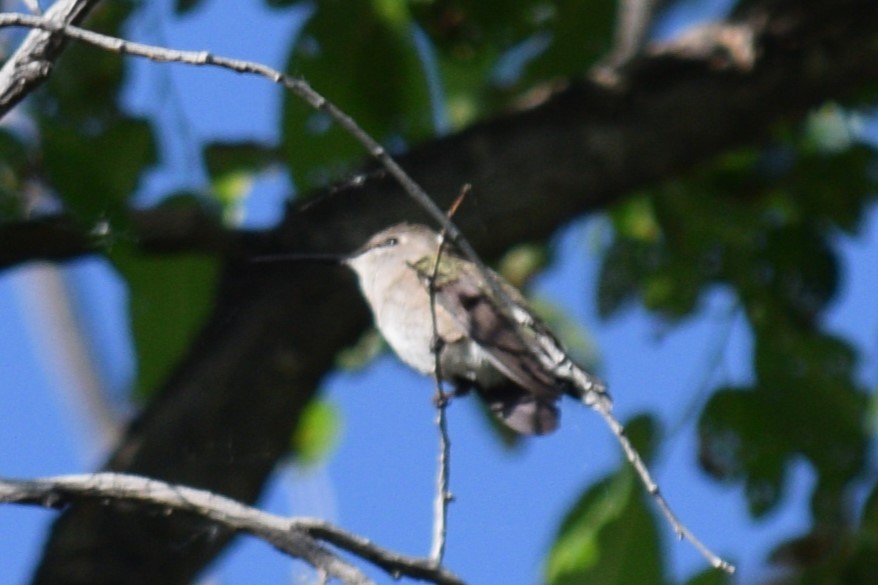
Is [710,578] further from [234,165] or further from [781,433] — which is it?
[234,165]

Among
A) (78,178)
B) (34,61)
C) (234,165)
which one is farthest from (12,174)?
(234,165)

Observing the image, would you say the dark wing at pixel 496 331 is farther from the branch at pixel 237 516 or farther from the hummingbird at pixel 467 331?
the branch at pixel 237 516

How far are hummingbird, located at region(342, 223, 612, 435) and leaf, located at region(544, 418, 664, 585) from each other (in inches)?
20.5

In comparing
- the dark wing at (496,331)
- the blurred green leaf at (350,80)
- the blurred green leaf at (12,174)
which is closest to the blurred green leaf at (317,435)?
the blurred green leaf at (350,80)

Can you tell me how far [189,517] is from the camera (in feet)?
12.3

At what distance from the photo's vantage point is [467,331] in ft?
10.0

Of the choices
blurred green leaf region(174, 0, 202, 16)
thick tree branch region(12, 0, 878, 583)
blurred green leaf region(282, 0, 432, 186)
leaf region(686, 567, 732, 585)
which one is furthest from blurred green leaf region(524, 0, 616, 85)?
leaf region(686, 567, 732, 585)

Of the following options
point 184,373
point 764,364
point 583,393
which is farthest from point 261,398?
point 583,393

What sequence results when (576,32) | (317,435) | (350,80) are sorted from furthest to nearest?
(317,435) < (576,32) < (350,80)

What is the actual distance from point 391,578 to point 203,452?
175cm

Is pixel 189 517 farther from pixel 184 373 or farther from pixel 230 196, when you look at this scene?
pixel 230 196

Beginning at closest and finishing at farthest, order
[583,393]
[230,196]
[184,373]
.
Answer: [583,393]
[184,373]
[230,196]

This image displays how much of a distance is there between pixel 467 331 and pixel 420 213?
1039mm

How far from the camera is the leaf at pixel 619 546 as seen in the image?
3.41 meters
